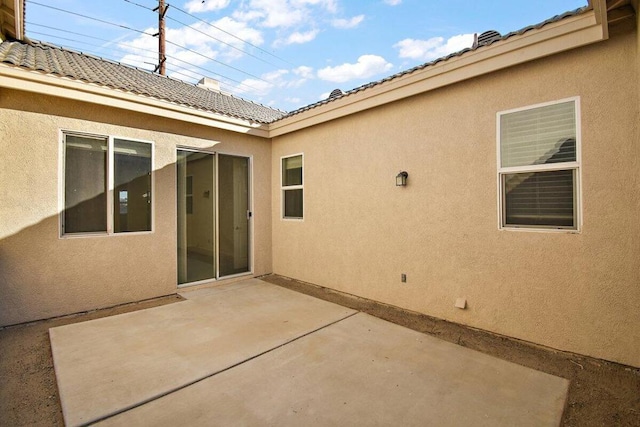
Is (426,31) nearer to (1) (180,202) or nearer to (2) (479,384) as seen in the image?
(1) (180,202)

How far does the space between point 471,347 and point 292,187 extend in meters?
4.49

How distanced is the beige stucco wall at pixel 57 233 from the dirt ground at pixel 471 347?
46 cm

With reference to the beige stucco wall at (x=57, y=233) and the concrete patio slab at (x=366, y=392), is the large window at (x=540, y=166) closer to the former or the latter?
the concrete patio slab at (x=366, y=392)

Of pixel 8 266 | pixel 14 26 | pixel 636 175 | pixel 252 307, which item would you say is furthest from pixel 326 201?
pixel 14 26

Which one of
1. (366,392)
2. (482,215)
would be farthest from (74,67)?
(482,215)

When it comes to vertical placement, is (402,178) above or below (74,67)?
below

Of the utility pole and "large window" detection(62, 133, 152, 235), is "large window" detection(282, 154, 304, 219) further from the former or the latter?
the utility pole

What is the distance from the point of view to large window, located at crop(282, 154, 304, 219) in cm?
658

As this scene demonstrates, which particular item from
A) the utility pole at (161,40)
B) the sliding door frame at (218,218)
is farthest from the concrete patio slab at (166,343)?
the utility pole at (161,40)

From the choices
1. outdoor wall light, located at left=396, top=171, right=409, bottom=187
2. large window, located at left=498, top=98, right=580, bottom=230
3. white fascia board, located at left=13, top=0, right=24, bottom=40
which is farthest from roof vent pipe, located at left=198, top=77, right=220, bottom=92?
large window, located at left=498, top=98, right=580, bottom=230

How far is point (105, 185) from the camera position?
489 cm

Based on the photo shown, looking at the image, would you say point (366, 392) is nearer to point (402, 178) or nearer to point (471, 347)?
point (471, 347)

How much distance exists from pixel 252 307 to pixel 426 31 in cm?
691

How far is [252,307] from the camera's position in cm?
491
